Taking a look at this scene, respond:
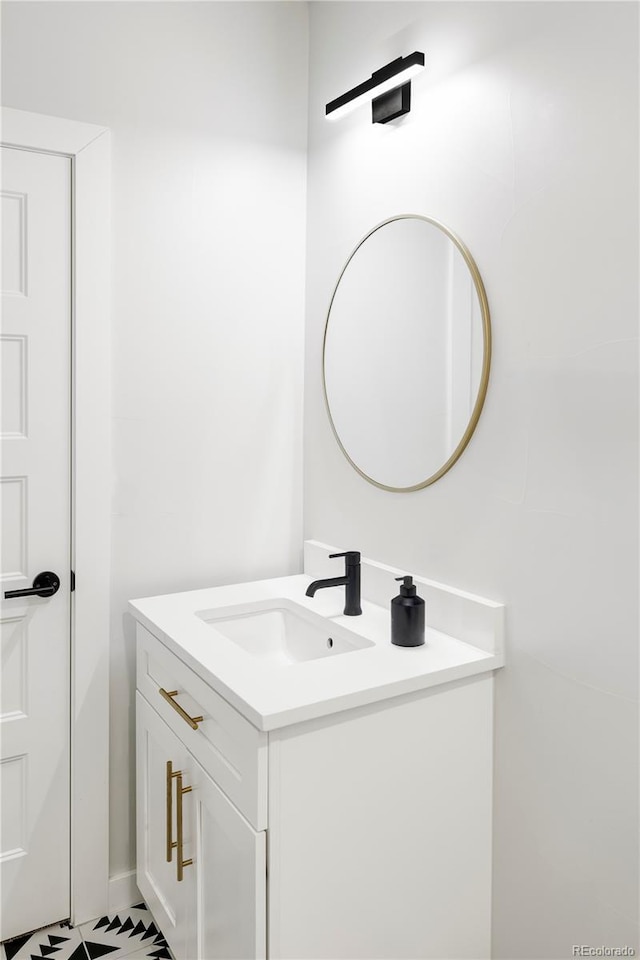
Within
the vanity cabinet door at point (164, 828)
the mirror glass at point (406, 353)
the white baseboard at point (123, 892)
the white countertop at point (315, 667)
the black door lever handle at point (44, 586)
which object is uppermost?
the mirror glass at point (406, 353)

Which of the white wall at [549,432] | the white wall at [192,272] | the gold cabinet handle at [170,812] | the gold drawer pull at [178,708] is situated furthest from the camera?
the white wall at [192,272]

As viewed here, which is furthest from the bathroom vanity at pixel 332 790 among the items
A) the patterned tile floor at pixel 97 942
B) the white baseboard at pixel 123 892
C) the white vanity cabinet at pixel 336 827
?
the white baseboard at pixel 123 892

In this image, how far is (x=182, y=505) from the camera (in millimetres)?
1913

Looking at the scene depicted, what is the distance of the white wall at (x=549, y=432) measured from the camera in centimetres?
117

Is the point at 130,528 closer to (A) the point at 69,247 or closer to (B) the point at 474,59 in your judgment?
(A) the point at 69,247

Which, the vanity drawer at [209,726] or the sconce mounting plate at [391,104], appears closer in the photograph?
the vanity drawer at [209,726]

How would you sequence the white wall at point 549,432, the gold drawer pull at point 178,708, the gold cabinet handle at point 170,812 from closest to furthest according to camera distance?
1. the white wall at point 549,432
2. the gold drawer pull at point 178,708
3. the gold cabinet handle at point 170,812

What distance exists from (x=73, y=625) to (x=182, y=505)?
16.8 inches

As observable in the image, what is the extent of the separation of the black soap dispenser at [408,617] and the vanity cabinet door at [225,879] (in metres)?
0.47

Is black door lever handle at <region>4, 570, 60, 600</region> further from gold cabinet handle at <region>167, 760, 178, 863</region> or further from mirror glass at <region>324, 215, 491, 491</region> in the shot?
mirror glass at <region>324, 215, 491, 491</region>

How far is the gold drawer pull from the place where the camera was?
1390 mm

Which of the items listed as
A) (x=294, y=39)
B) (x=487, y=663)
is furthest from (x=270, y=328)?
(x=487, y=663)

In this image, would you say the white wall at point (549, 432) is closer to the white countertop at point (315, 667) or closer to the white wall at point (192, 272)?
the white countertop at point (315, 667)

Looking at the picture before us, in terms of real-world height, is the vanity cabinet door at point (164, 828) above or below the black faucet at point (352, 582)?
below
